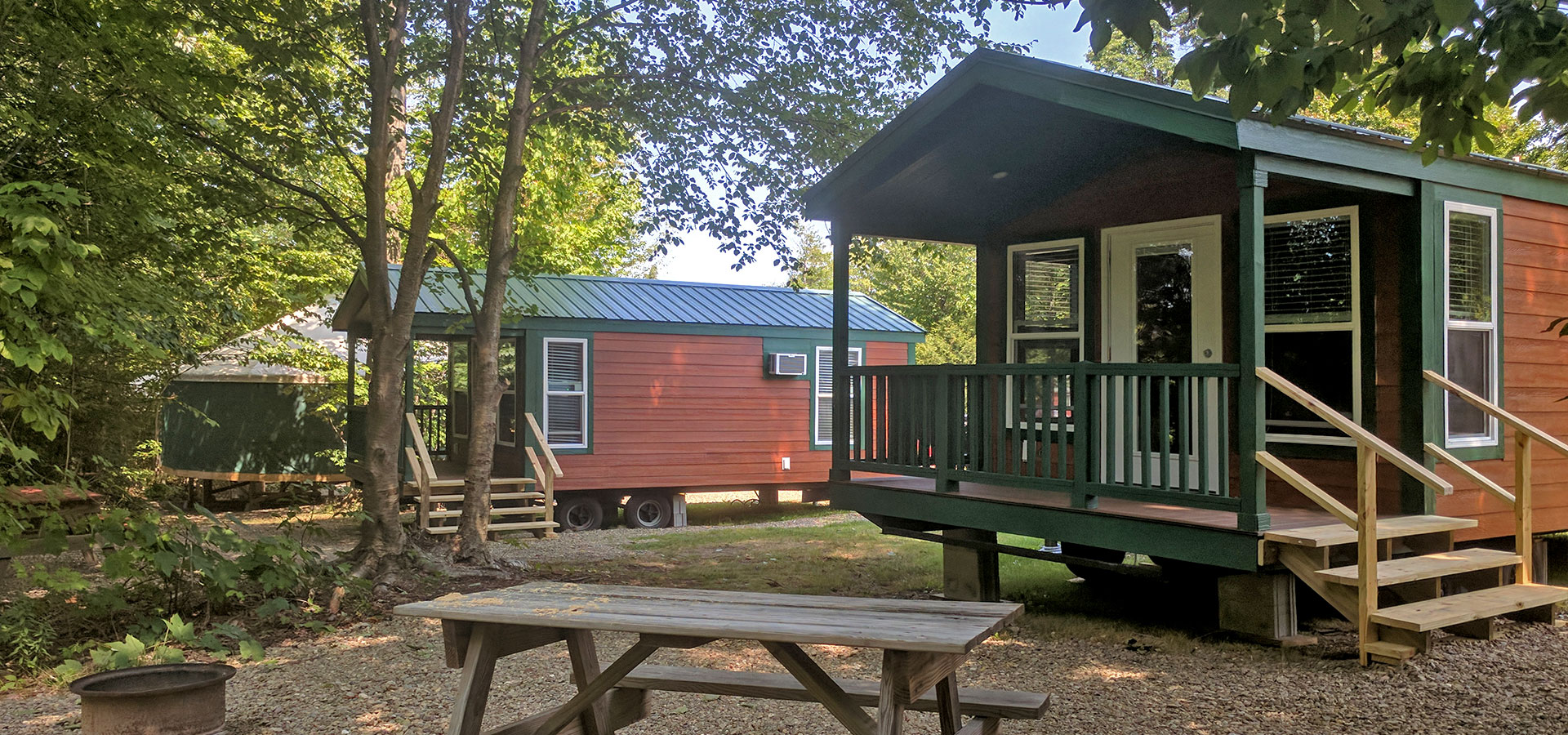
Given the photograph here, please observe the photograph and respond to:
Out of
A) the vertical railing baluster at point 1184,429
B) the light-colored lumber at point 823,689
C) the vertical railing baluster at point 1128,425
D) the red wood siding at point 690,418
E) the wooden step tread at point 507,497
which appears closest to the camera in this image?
the light-colored lumber at point 823,689

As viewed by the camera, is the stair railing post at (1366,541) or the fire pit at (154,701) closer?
the fire pit at (154,701)

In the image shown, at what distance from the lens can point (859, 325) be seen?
1505 centimetres

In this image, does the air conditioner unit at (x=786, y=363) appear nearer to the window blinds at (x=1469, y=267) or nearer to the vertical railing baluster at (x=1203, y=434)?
the window blinds at (x=1469, y=267)

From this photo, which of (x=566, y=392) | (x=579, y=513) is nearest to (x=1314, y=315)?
(x=566, y=392)

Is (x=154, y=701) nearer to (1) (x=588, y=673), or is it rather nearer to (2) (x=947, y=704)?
(1) (x=588, y=673)

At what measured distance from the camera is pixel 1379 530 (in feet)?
18.8

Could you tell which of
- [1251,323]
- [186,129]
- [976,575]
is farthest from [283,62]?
[1251,323]

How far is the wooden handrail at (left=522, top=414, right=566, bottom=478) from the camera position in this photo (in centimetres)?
1188

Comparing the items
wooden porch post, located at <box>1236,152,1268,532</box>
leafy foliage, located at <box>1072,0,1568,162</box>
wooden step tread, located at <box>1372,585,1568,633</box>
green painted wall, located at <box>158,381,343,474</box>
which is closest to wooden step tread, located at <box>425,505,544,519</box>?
green painted wall, located at <box>158,381,343,474</box>

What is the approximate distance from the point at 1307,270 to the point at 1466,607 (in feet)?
7.71

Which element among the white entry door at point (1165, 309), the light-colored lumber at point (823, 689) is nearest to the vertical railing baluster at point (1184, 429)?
the white entry door at point (1165, 309)

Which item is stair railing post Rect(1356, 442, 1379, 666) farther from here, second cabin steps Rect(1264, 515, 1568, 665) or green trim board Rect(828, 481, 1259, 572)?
green trim board Rect(828, 481, 1259, 572)

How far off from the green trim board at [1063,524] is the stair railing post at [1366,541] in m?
0.49

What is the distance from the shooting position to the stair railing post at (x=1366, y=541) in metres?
5.29
